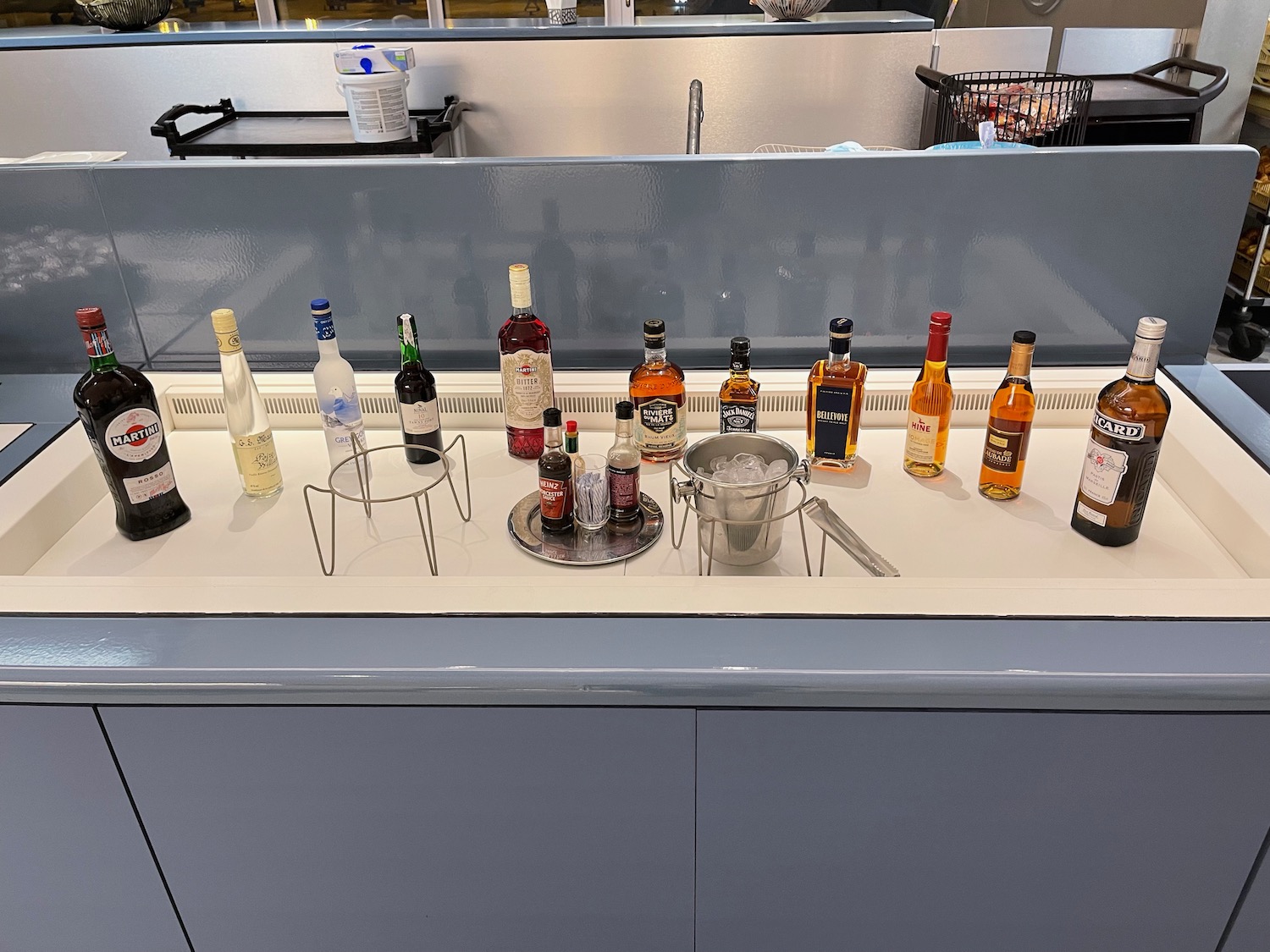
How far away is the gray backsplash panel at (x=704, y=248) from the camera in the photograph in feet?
4.24

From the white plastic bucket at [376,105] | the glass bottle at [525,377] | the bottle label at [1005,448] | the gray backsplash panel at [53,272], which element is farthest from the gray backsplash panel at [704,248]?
the white plastic bucket at [376,105]

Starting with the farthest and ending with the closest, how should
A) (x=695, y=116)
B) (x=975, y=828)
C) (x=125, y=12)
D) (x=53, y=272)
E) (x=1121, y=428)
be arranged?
(x=125, y=12) < (x=695, y=116) < (x=53, y=272) < (x=1121, y=428) < (x=975, y=828)

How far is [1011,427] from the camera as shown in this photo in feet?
3.74

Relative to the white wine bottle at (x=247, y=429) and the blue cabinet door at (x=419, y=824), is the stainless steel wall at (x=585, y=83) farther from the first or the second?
the blue cabinet door at (x=419, y=824)

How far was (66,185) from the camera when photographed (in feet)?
4.41

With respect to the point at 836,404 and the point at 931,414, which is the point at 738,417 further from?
the point at 931,414

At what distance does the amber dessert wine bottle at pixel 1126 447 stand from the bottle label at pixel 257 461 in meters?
1.01

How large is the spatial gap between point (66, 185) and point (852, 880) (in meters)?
1.40

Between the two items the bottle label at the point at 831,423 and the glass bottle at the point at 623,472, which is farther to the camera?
the bottle label at the point at 831,423

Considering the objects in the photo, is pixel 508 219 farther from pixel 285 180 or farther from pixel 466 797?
pixel 466 797

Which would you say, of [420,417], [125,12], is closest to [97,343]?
[420,417]

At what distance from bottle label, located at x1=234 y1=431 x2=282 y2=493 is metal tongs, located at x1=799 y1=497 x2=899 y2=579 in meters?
0.69

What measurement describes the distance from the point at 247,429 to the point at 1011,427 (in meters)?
0.98

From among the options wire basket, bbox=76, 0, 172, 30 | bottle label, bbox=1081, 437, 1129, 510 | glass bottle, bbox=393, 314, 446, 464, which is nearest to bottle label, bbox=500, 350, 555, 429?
glass bottle, bbox=393, 314, 446, 464
